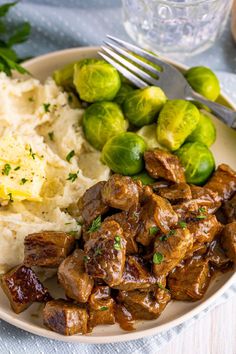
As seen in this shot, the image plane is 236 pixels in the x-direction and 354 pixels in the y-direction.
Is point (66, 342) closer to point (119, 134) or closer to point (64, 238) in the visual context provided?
point (64, 238)

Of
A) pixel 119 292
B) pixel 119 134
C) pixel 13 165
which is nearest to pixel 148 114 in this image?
pixel 119 134

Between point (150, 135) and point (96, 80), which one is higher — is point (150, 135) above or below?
below

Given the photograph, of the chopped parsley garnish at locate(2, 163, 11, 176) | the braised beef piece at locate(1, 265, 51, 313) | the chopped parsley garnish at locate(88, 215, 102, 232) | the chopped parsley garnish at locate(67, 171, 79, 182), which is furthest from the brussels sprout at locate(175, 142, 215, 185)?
the braised beef piece at locate(1, 265, 51, 313)

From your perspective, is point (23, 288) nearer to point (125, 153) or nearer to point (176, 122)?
point (125, 153)

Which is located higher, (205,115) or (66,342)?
(205,115)

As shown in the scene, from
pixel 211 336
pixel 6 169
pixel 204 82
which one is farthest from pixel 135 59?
pixel 211 336

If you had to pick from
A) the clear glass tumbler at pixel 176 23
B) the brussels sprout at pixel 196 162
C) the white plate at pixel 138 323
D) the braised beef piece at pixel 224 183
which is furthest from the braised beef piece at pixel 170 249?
the clear glass tumbler at pixel 176 23
